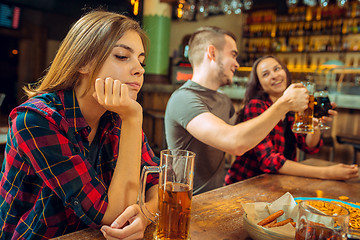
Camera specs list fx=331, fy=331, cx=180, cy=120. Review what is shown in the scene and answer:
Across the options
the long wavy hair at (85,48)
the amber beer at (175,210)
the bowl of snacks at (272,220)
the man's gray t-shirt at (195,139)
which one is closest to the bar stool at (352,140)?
the man's gray t-shirt at (195,139)

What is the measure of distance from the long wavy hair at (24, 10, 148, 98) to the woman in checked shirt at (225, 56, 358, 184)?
3.39ft

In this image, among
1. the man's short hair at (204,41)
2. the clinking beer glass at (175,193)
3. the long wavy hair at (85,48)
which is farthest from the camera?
the man's short hair at (204,41)

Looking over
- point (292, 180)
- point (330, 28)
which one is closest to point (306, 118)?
point (292, 180)

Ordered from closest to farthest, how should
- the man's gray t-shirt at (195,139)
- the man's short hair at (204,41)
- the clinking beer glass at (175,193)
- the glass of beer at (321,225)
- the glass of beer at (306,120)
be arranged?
the glass of beer at (321,225), the clinking beer glass at (175,193), the glass of beer at (306,120), the man's gray t-shirt at (195,139), the man's short hair at (204,41)

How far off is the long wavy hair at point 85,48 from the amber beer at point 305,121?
3.15 ft

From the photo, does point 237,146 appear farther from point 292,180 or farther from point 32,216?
point 32,216

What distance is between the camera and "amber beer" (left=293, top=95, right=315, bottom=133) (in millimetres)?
1607

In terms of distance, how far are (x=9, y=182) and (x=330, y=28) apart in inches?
285

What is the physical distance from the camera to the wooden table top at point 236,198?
91 centimetres

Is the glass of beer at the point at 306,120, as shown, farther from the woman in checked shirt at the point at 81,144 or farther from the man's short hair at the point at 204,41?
the woman in checked shirt at the point at 81,144

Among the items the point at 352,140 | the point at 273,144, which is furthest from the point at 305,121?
the point at 352,140

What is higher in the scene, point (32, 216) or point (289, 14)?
point (289, 14)

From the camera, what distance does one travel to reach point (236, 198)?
1.25 meters

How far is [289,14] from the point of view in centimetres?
744
